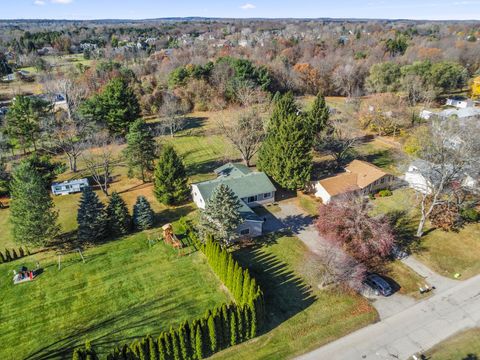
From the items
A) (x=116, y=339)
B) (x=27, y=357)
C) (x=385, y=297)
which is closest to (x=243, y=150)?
(x=385, y=297)

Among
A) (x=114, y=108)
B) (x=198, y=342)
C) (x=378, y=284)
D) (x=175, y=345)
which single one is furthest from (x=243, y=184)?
(x=114, y=108)

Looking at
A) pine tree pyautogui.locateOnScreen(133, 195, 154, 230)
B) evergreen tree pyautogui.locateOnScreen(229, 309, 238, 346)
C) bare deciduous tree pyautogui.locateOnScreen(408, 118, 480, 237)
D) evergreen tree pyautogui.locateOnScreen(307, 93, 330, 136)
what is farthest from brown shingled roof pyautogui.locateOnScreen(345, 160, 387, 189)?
evergreen tree pyautogui.locateOnScreen(229, 309, 238, 346)

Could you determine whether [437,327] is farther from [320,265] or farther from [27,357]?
[27,357]

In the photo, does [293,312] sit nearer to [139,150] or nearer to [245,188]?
[245,188]

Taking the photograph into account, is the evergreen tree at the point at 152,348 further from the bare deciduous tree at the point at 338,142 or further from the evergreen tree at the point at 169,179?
the bare deciduous tree at the point at 338,142

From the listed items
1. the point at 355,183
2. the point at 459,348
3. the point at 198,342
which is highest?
the point at 355,183

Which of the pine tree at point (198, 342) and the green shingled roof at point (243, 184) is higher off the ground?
the green shingled roof at point (243, 184)

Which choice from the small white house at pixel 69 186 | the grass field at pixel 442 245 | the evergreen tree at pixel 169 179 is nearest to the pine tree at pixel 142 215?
the evergreen tree at pixel 169 179
